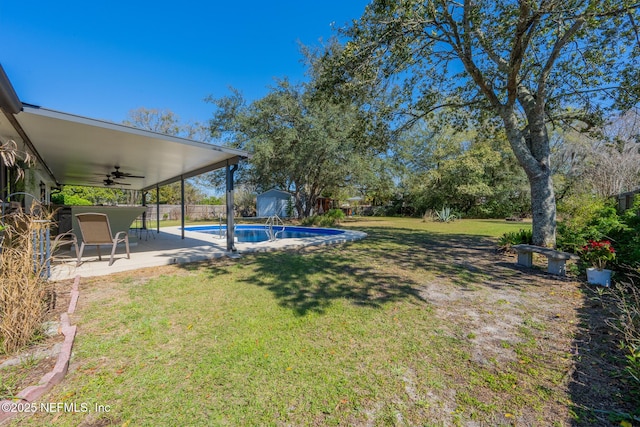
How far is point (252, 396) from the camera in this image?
76.0 inches

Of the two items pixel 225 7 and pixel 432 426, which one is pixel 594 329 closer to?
pixel 432 426

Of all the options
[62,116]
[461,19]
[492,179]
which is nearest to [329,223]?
[461,19]

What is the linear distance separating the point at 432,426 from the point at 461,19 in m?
8.19

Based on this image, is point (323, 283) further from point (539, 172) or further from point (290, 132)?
point (290, 132)

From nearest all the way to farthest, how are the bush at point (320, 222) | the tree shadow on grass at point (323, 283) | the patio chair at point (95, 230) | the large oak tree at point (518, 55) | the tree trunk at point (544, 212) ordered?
the tree shadow on grass at point (323, 283), the patio chair at point (95, 230), the large oak tree at point (518, 55), the tree trunk at point (544, 212), the bush at point (320, 222)

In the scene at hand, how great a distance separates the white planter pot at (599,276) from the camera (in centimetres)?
423

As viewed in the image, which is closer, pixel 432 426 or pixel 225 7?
pixel 432 426

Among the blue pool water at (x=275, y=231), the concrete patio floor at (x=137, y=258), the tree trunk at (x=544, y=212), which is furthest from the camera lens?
the blue pool water at (x=275, y=231)

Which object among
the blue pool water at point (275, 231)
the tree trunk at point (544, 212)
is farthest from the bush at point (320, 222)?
the tree trunk at point (544, 212)

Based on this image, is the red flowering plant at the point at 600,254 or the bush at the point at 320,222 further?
the bush at the point at 320,222

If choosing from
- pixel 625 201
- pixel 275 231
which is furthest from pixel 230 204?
pixel 625 201

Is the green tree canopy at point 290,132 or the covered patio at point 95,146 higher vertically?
the green tree canopy at point 290,132

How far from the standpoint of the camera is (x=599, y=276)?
4309 mm

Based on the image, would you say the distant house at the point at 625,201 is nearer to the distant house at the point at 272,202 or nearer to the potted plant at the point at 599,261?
the potted plant at the point at 599,261
